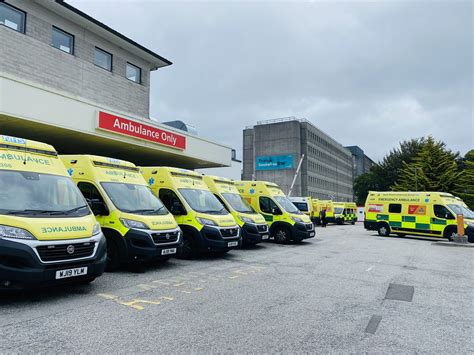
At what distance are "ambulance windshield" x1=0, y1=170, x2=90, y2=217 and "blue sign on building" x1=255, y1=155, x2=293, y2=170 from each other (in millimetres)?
77795

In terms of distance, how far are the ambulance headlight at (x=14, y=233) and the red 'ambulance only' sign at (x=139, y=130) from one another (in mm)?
8661

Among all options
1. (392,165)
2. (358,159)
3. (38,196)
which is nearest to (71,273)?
(38,196)

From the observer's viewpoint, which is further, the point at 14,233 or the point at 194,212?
the point at 194,212

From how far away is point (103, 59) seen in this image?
19.5 meters

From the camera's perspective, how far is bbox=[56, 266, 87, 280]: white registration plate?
578 cm

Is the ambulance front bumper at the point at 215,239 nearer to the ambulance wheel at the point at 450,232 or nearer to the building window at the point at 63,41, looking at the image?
the building window at the point at 63,41

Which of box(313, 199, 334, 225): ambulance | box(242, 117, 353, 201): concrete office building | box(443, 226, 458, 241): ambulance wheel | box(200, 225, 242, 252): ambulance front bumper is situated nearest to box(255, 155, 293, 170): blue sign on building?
box(242, 117, 353, 201): concrete office building

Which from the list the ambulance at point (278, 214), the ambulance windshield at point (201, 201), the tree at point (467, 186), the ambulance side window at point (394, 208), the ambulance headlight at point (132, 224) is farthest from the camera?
the tree at point (467, 186)

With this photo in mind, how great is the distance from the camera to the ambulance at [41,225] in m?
5.43

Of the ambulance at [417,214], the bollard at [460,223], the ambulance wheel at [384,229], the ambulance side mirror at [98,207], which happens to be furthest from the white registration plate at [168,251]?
the ambulance wheel at [384,229]

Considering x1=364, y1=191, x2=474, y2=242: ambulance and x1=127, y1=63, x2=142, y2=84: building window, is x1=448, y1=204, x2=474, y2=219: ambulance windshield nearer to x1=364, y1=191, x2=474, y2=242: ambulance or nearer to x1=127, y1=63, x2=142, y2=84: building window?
x1=364, y1=191, x2=474, y2=242: ambulance

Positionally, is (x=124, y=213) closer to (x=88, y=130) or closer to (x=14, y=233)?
(x=14, y=233)

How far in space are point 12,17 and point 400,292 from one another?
1706 centimetres

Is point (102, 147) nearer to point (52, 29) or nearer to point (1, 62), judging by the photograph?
point (1, 62)
